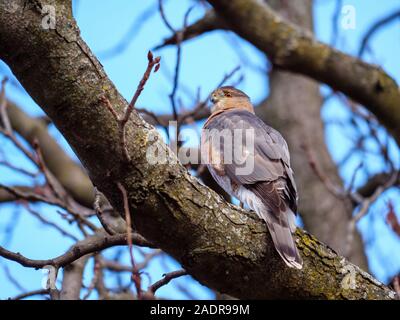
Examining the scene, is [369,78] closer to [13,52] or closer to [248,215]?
[248,215]

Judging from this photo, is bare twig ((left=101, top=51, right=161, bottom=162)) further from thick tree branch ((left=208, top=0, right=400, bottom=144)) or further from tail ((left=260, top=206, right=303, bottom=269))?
thick tree branch ((left=208, top=0, right=400, bottom=144))

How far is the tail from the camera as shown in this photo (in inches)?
123

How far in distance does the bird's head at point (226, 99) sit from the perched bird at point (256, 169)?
64 centimetres

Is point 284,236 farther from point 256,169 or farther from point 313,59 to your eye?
point 313,59

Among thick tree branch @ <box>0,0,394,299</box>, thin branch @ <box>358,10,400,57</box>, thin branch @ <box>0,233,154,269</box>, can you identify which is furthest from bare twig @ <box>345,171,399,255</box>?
thin branch @ <box>0,233,154,269</box>

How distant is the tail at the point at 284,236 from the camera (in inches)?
123

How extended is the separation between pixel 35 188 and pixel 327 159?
345 cm

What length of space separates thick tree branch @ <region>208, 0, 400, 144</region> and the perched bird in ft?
1.89

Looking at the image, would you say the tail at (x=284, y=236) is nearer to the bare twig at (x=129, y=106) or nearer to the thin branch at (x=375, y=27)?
the bare twig at (x=129, y=106)

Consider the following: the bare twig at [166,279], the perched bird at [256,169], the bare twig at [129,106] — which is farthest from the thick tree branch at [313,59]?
the bare twig at [129,106]

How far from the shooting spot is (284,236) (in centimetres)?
322

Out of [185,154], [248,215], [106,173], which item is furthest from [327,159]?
[106,173]

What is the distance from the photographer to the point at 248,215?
10.8 feet
